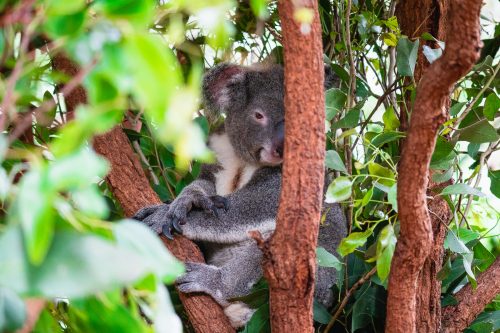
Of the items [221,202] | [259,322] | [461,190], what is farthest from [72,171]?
[221,202]

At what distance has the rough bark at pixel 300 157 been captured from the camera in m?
1.60

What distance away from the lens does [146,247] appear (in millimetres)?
715

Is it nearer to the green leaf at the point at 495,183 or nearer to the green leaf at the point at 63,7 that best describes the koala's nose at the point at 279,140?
the green leaf at the point at 495,183

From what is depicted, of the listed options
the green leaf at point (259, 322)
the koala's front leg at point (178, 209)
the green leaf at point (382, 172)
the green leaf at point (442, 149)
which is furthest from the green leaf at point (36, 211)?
the koala's front leg at point (178, 209)

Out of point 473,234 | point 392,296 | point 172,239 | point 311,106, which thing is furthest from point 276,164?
point 311,106

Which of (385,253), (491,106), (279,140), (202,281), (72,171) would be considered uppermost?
(72,171)

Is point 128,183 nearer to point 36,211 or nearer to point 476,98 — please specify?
point 476,98

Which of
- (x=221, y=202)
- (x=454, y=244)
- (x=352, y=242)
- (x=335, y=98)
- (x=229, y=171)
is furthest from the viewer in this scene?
(x=229, y=171)

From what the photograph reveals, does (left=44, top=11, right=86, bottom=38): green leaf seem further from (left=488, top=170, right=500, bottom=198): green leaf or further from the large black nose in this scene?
the large black nose

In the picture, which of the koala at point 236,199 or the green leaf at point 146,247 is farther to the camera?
the koala at point 236,199

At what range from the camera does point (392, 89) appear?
2777 millimetres

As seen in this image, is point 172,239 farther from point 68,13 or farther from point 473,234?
point 68,13

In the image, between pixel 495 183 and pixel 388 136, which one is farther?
pixel 495 183

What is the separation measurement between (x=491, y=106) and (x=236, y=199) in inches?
51.6
